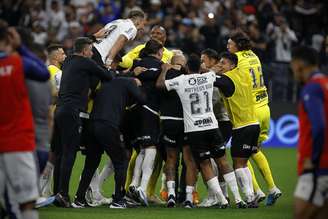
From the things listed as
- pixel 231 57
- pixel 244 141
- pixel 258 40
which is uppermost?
pixel 231 57

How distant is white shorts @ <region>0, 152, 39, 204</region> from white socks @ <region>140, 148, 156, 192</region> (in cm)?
496

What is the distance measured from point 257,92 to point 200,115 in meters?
1.55

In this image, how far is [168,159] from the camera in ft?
44.8

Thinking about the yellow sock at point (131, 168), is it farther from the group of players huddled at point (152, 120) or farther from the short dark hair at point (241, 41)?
the short dark hair at point (241, 41)

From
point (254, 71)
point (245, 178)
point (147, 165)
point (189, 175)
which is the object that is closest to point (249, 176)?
point (245, 178)

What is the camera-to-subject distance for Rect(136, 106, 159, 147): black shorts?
13781 millimetres

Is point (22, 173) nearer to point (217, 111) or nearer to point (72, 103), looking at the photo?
point (72, 103)

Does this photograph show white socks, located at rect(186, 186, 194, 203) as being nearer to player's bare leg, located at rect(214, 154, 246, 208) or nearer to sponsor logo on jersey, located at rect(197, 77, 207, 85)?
player's bare leg, located at rect(214, 154, 246, 208)

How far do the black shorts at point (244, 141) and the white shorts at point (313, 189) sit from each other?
5027 mm

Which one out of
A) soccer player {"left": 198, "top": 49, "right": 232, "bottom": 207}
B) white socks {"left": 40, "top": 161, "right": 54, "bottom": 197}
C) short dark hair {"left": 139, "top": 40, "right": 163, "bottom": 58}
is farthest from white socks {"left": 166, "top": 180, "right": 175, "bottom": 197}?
short dark hair {"left": 139, "top": 40, "right": 163, "bottom": 58}

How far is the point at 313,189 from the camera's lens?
8.50 meters

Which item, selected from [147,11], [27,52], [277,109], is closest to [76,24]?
[147,11]

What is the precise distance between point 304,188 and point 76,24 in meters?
16.1

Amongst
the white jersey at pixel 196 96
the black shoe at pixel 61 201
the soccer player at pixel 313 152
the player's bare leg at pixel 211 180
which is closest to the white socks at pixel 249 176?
the player's bare leg at pixel 211 180
